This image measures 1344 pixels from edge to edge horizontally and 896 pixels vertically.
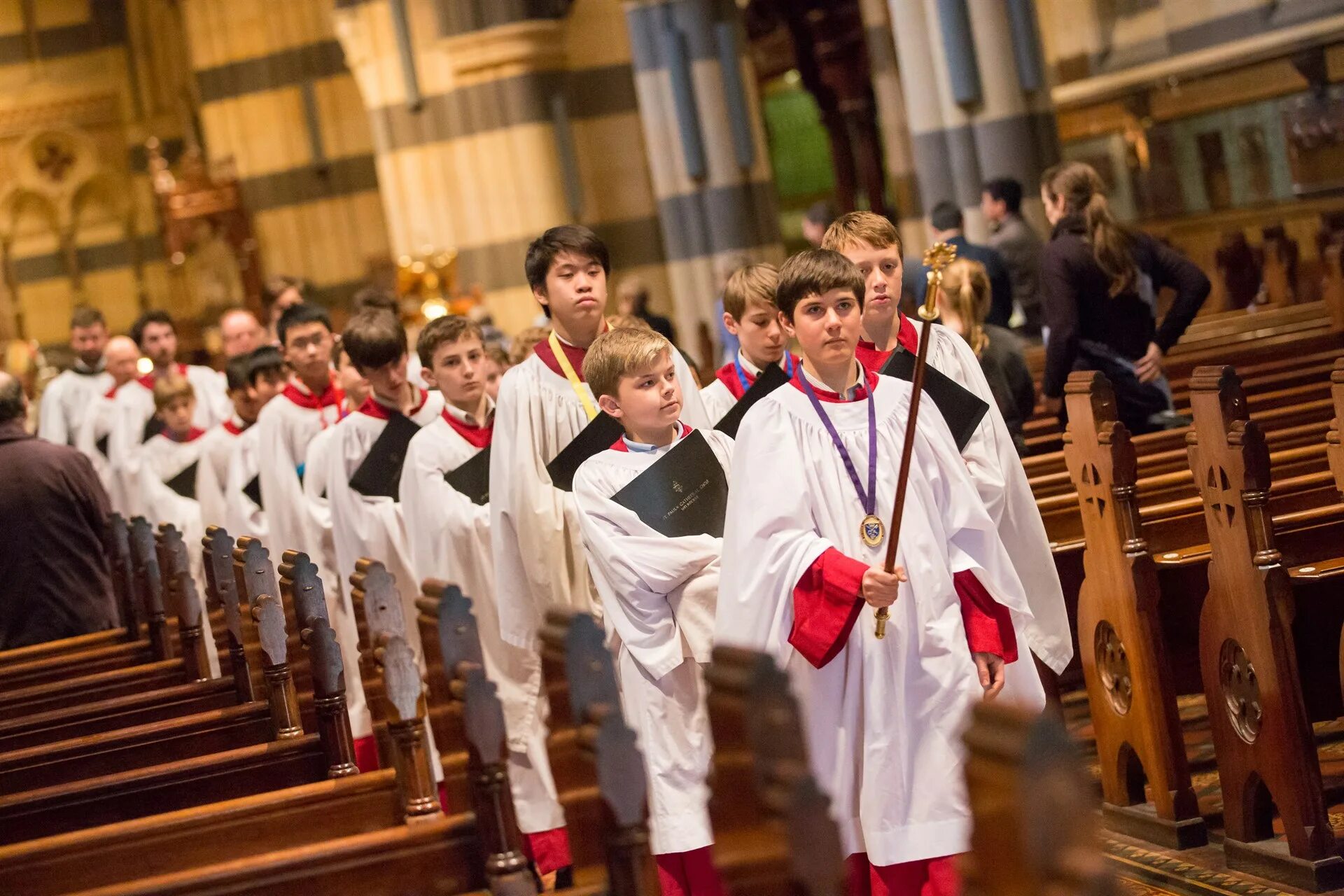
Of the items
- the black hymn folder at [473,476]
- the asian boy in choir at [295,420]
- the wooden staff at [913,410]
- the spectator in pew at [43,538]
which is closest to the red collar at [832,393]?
the wooden staff at [913,410]

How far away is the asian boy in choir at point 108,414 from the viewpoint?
11227 mm

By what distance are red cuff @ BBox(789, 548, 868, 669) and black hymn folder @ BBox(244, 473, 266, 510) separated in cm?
507

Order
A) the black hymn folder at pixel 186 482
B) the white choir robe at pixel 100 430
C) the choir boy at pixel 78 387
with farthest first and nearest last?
the choir boy at pixel 78 387 < the white choir robe at pixel 100 430 < the black hymn folder at pixel 186 482

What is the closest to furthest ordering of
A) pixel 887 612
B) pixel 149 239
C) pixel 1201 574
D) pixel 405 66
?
pixel 887 612 < pixel 1201 574 < pixel 405 66 < pixel 149 239

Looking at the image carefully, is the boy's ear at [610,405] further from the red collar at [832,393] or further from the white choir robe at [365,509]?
the white choir robe at [365,509]

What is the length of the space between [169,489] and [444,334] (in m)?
4.64

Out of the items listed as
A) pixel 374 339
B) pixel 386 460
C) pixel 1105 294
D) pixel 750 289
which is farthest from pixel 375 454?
pixel 1105 294

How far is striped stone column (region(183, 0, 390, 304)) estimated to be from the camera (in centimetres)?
2077

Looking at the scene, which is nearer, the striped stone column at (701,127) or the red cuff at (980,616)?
the red cuff at (980,616)

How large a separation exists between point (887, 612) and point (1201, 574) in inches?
87.4

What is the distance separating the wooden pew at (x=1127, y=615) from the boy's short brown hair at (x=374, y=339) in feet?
8.07

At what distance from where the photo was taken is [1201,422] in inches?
173

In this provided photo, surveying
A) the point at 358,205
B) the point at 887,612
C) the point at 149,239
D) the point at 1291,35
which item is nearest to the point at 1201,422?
the point at 887,612

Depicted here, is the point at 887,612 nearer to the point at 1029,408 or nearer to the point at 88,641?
the point at 1029,408
